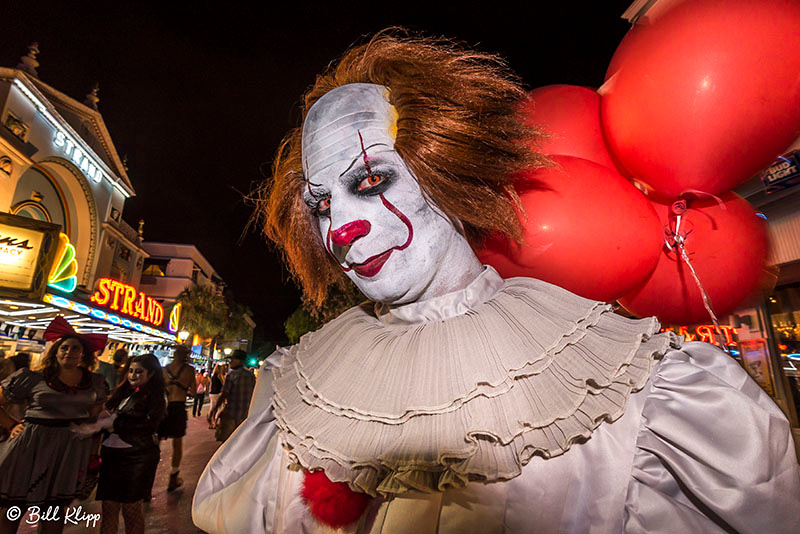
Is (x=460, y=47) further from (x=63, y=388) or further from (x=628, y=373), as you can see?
(x=63, y=388)

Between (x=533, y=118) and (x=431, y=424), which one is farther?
(x=533, y=118)

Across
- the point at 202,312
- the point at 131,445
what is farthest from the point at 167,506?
the point at 202,312

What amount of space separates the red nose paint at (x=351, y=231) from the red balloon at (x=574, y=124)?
0.88 m

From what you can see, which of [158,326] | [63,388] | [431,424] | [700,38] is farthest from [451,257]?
[158,326]

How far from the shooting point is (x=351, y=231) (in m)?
1.32

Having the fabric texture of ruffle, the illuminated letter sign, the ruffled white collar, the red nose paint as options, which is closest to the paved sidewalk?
the fabric texture of ruffle

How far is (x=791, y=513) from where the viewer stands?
87 centimetres

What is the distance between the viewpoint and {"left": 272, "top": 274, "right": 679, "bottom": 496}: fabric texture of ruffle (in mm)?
998

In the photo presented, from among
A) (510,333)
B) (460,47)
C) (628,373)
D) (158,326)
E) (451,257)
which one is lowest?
(628,373)

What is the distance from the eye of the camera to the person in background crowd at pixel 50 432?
3430 mm

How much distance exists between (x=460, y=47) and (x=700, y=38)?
0.79 m

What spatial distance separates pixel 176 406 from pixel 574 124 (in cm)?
603

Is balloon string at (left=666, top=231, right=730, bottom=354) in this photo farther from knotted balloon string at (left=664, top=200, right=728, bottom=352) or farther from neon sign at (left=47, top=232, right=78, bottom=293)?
neon sign at (left=47, top=232, right=78, bottom=293)

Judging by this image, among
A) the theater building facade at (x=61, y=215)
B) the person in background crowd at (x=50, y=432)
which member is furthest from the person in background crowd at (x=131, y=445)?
the theater building facade at (x=61, y=215)
